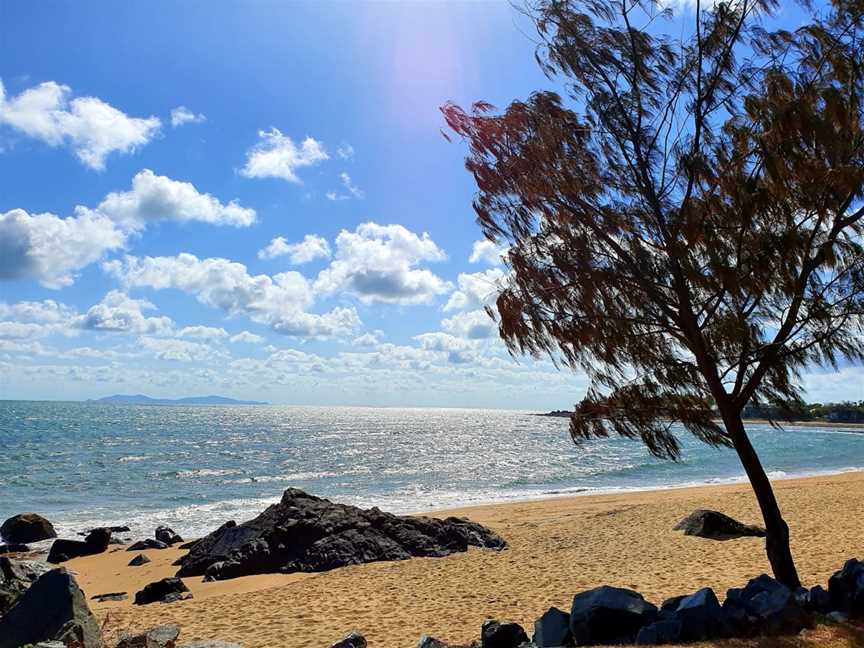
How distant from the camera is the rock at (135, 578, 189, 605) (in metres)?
14.3

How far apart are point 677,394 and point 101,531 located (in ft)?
68.0

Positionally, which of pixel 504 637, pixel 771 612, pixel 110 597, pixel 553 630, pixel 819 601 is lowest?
pixel 110 597

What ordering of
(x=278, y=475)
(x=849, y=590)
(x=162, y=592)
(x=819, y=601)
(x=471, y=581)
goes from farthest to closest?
1. (x=278, y=475)
2. (x=162, y=592)
3. (x=471, y=581)
4. (x=819, y=601)
5. (x=849, y=590)

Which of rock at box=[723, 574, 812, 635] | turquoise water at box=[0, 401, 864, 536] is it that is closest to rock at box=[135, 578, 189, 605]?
turquoise water at box=[0, 401, 864, 536]

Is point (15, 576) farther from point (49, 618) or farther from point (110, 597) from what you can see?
point (49, 618)

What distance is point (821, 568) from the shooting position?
39.9ft

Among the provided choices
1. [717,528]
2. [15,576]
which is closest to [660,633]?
[717,528]

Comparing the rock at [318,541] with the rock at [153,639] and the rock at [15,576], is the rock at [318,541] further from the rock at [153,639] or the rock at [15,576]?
the rock at [153,639]

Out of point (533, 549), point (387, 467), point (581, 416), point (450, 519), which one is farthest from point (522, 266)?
point (387, 467)

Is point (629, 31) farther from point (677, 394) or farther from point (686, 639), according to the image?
point (686, 639)

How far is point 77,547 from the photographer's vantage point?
2156 cm

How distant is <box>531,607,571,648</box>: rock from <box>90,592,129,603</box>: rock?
1138 centimetres

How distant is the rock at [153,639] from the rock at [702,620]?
5.92 m

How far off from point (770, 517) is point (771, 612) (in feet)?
7.75
